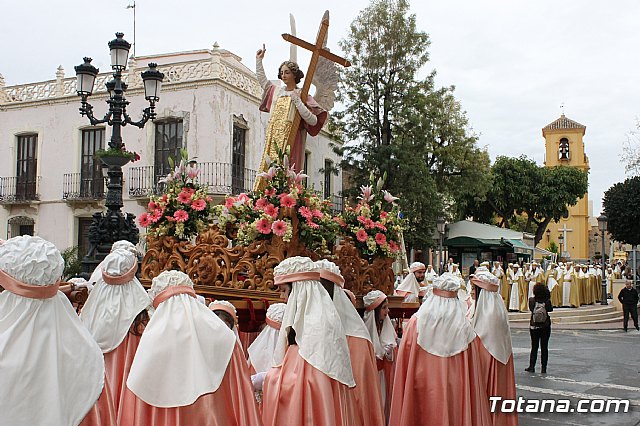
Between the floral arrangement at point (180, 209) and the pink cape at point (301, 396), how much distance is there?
2.73 m

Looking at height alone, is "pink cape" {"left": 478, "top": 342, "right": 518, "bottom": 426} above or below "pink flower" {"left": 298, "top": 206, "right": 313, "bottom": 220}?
below

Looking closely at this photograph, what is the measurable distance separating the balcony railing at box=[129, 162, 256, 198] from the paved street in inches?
418

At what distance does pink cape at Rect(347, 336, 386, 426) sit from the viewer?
16.7 feet

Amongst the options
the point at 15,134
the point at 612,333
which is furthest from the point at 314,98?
the point at 15,134

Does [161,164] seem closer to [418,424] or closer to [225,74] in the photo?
[225,74]

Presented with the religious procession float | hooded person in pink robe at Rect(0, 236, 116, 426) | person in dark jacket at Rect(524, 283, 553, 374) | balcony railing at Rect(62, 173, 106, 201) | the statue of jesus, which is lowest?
person in dark jacket at Rect(524, 283, 553, 374)

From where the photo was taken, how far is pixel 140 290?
512 centimetres

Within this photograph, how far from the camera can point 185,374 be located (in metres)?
3.49

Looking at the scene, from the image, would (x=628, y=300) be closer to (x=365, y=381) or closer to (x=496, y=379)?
(x=496, y=379)

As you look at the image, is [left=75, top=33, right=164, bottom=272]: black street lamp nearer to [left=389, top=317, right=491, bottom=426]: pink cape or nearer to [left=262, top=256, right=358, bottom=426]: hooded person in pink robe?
[left=389, top=317, right=491, bottom=426]: pink cape

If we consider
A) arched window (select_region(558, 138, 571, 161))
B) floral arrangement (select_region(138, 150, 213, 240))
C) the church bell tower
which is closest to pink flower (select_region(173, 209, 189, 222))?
floral arrangement (select_region(138, 150, 213, 240))

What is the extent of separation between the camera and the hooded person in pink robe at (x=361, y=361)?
505 centimetres

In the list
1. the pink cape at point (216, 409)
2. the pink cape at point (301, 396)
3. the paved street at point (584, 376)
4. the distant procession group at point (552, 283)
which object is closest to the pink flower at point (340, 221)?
the pink cape at point (301, 396)

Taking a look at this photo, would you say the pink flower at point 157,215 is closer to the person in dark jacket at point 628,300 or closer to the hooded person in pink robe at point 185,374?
the hooded person in pink robe at point 185,374
